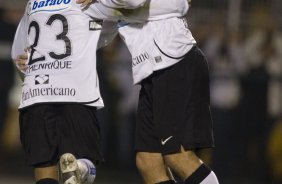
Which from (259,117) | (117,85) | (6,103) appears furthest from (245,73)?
(6,103)

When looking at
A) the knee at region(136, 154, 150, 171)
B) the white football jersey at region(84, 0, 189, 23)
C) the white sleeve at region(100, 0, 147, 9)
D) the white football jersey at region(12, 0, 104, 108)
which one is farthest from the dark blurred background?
the white sleeve at region(100, 0, 147, 9)

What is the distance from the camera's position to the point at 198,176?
751cm

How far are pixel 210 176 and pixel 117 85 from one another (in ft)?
19.4

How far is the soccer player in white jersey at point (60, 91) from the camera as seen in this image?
7.68 metres

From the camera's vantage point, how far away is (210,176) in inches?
297

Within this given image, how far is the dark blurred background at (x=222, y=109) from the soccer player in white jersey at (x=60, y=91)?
5076mm

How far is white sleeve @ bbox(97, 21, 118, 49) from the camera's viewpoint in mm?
7950

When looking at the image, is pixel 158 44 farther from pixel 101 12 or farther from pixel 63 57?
pixel 63 57

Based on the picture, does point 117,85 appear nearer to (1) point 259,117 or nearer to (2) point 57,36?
(1) point 259,117

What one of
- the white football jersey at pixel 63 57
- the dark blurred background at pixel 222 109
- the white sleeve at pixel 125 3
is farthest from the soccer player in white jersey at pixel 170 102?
the dark blurred background at pixel 222 109

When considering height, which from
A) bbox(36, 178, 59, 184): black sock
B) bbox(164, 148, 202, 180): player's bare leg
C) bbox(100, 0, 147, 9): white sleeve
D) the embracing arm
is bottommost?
bbox(36, 178, 59, 184): black sock

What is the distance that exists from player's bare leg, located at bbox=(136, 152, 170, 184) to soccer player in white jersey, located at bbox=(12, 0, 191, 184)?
34cm

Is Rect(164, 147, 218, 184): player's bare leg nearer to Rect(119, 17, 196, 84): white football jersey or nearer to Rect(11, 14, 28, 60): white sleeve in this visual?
Rect(119, 17, 196, 84): white football jersey

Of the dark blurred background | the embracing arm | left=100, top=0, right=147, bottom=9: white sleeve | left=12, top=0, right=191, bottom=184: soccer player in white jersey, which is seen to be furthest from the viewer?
the dark blurred background
